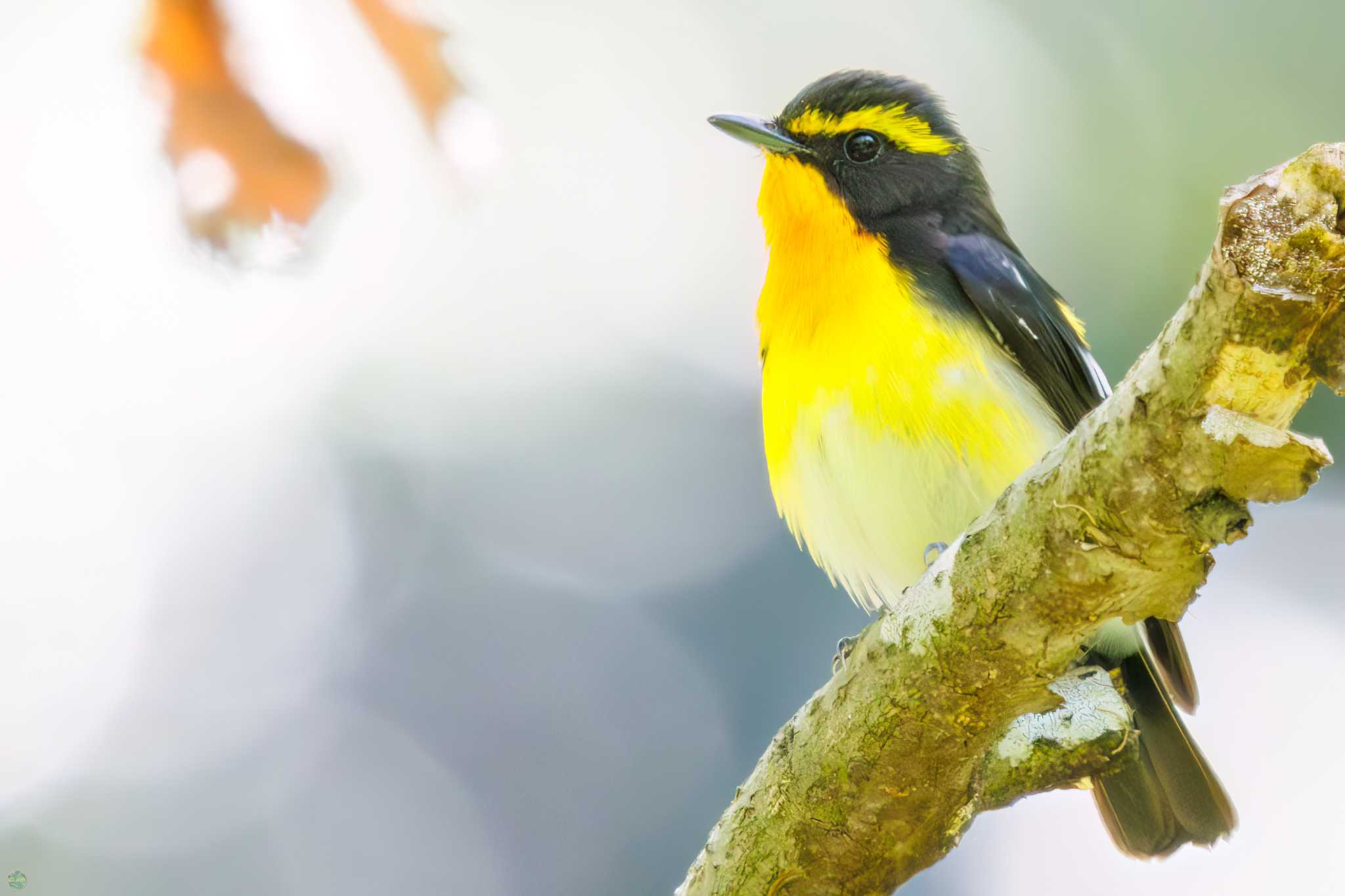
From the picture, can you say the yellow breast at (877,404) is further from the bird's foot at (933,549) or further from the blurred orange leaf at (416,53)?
the blurred orange leaf at (416,53)

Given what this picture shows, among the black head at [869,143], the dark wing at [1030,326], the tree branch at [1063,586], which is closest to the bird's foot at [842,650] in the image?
the tree branch at [1063,586]

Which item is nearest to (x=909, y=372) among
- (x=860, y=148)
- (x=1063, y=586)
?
(x=860, y=148)

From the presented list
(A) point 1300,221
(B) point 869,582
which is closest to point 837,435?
(B) point 869,582

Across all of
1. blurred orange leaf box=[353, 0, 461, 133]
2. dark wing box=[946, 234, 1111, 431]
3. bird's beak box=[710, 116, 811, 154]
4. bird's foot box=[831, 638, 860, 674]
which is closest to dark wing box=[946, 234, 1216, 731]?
dark wing box=[946, 234, 1111, 431]

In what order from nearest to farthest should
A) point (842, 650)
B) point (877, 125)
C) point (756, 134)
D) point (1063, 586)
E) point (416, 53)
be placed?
1. point (1063, 586)
2. point (416, 53)
3. point (842, 650)
4. point (756, 134)
5. point (877, 125)

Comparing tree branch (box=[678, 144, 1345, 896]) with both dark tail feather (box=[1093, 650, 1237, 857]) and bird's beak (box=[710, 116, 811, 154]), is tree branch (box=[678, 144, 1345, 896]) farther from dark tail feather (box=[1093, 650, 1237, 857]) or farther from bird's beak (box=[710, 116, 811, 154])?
bird's beak (box=[710, 116, 811, 154])

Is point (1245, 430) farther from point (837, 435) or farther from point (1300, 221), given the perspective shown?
point (837, 435)

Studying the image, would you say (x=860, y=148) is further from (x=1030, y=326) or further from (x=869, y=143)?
(x=1030, y=326)
